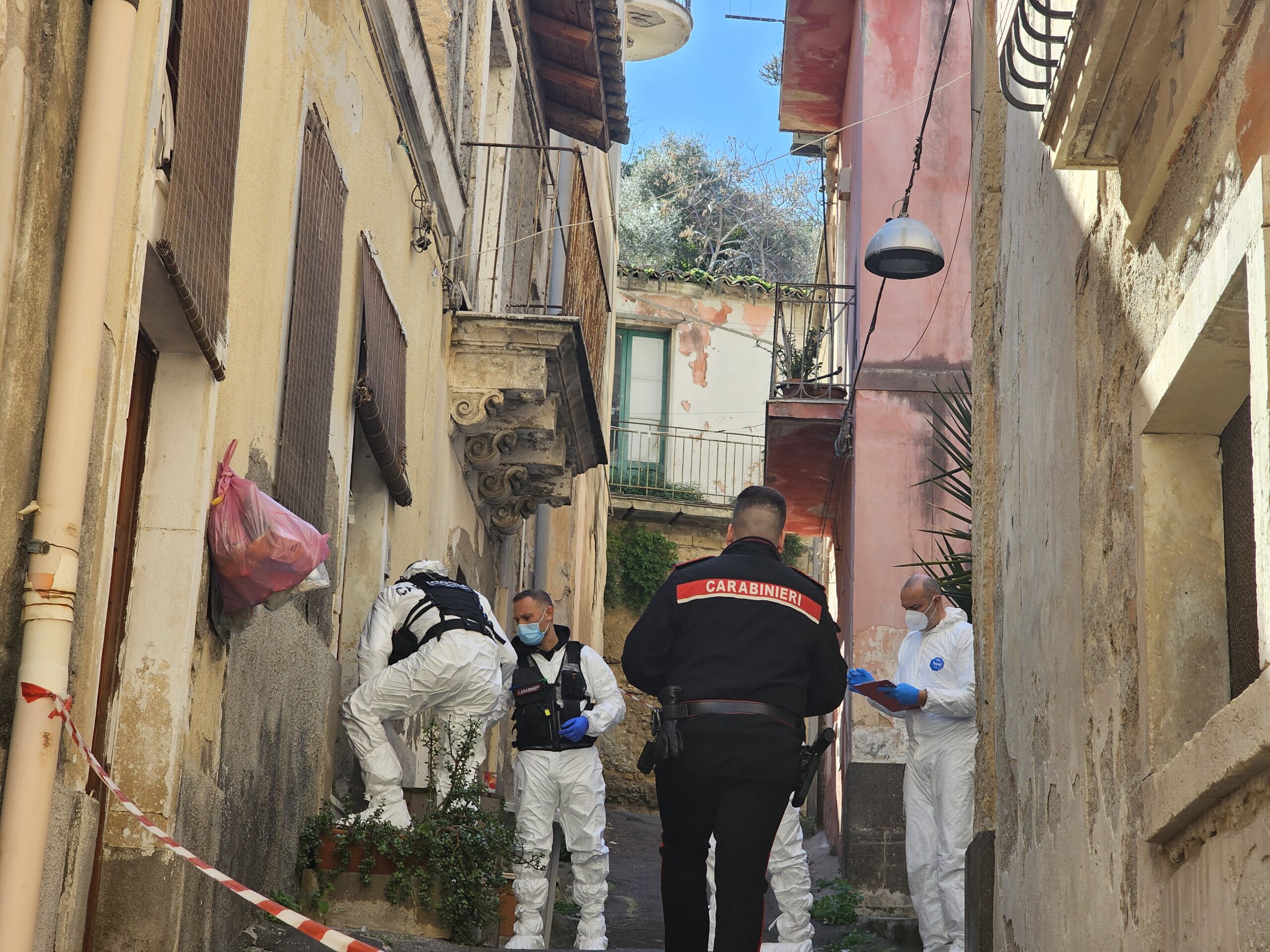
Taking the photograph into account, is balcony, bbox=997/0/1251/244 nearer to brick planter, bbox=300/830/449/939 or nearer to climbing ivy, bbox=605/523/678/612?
brick planter, bbox=300/830/449/939

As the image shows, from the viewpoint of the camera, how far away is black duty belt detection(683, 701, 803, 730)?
18.5ft

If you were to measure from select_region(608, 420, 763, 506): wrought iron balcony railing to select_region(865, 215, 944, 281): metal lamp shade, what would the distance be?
43.4 feet

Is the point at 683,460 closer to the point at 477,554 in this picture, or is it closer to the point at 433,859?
the point at 477,554

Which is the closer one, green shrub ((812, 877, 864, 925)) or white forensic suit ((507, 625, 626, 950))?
white forensic suit ((507, 625, 626, 950))

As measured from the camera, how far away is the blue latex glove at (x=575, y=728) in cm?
861

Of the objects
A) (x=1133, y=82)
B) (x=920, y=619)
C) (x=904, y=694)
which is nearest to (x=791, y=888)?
(x=904, y=694)

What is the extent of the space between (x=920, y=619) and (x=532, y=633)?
2.17 m

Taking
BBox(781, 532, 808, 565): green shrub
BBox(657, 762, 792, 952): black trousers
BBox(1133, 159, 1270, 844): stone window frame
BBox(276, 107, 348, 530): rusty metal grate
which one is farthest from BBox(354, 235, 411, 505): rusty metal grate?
BBox(781, 532, 808, 565): green shrub

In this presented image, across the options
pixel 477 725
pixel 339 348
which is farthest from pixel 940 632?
pixel 339 348

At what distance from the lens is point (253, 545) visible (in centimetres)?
559

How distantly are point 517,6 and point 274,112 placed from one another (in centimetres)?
801

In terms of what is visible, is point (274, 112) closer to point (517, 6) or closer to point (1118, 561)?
point (1118, 561)

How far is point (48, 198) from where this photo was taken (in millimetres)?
4082

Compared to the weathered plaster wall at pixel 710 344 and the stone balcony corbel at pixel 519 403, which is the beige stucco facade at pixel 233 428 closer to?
the stone balcony corbel at pixel 519 403
